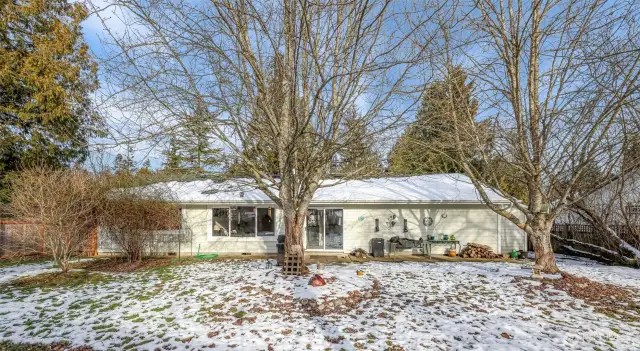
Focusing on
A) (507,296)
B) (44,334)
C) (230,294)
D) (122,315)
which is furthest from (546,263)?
(44,334)

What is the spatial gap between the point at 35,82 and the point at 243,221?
11103mm

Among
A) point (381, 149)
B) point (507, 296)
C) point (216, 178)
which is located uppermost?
point (381, 149)

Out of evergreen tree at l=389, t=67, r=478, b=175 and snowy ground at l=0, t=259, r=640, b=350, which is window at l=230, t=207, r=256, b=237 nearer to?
snowy ground at l=0, t=259, r=640, b=350

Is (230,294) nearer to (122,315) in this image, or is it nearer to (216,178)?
(122,315)

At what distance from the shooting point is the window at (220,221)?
485 inches

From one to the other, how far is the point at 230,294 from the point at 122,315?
1809 mm

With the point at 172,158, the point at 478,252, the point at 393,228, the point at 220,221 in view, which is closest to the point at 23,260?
the point at 220,221

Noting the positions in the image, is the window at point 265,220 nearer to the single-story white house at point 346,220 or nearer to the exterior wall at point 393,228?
the single-story white house at point 346,220

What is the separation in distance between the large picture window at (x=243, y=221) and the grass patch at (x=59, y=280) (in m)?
4.68

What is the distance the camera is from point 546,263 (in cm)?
771

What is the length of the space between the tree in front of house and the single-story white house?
6.74 m

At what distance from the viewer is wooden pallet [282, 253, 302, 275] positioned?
24.4 feet

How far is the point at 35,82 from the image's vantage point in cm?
1352

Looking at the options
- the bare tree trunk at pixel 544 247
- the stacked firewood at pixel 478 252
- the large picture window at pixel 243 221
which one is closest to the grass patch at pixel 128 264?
the large picture window at pixel 243 221
